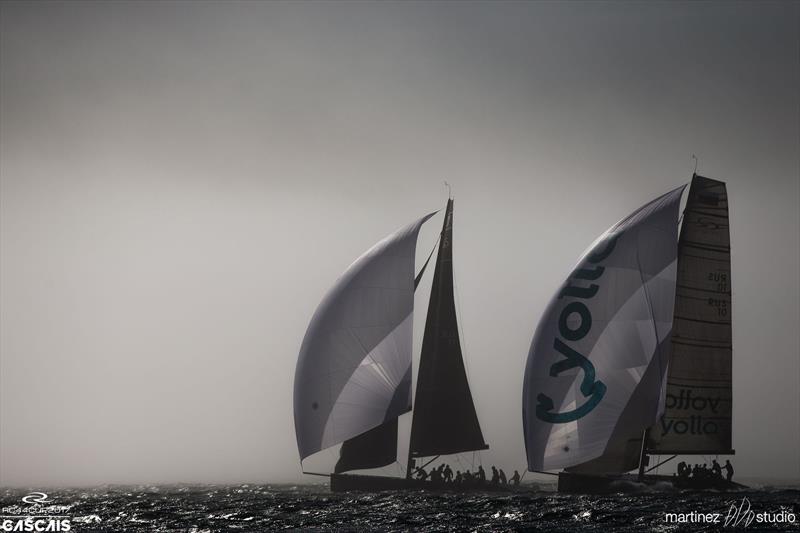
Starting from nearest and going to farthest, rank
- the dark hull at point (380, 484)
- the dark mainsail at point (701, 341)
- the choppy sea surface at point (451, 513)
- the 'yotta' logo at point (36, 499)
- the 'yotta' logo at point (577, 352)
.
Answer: the choppy sea surface at point (451, 513) → the 'yotta' logo at point (577, 352) → the dark mainsail at point (701, 341) → the dark hull at point (380, 484) → the 'yotta' logo at point (36, 499)

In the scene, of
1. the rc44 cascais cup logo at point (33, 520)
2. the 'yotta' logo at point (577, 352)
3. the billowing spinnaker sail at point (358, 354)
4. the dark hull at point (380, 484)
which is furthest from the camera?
the dark hull at point (380, 484)

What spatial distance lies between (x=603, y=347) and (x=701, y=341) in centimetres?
540

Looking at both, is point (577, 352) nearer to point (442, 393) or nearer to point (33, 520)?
point (442, 393)

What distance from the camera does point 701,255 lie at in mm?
43562

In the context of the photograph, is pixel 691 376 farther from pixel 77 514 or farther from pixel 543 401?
pixel 77 514

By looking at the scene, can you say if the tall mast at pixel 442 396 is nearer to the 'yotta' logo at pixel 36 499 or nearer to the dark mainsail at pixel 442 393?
the dark mainsail at pixel 442 393

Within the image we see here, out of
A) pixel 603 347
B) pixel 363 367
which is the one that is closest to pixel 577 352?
pixel 603 347

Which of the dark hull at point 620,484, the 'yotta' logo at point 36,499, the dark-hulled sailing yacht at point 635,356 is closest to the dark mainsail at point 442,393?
the dark-hulled sailing yacht at point 635,356

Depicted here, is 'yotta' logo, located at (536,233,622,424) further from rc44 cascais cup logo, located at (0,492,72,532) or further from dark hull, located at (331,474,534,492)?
rc44 cascais cup logo, located at (0,492,72,532)

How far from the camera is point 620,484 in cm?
4116

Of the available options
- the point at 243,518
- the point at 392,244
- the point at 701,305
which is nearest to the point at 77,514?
the point at 243,518

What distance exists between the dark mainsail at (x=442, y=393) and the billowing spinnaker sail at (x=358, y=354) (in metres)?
2.65

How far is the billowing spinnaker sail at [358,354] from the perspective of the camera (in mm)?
44344

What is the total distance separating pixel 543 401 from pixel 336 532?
1520cm
